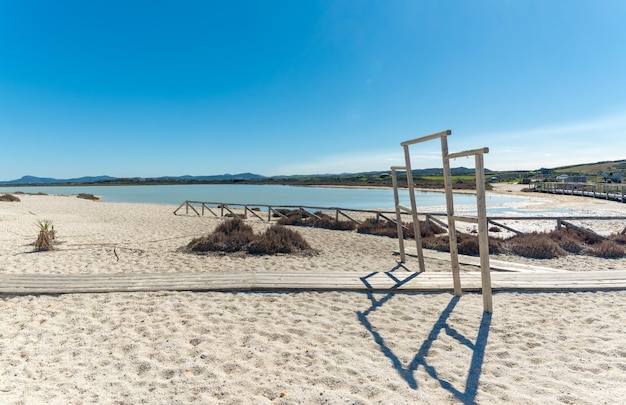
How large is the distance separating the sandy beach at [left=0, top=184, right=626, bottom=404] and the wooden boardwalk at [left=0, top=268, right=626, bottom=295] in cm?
18

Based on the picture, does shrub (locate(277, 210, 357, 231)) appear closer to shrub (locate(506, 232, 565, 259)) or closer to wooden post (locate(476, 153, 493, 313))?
shrub (locate(506, 232, 565, 259))

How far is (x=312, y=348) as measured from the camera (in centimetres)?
347

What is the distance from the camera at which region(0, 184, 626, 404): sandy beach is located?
274 centimetres

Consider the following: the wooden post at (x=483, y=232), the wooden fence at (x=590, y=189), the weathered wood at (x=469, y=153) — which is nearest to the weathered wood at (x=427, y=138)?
the weathered wood at (x=469, y=153)

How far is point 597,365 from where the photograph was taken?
3.13 meters

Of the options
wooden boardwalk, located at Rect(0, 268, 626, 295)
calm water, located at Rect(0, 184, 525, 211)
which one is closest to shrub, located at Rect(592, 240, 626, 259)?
wooden boardwalk, located at Rect(0, 268, 626, 295)

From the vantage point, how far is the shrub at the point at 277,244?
8.36m

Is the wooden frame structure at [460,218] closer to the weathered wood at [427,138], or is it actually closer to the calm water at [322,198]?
the weathered wood at [427,138]

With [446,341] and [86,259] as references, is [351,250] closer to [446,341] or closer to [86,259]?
[446,341]

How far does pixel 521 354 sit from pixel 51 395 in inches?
168

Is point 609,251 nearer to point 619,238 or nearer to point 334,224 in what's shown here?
point 619,238

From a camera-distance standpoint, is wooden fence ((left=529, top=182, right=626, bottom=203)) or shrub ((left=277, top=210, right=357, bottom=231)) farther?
wooden fence ((left=529, top=182, right=626, bottom=203))

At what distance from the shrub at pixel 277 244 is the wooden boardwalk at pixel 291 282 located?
95.6 inches

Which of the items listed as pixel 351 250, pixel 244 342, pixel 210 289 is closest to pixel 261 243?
pixel 351 250
